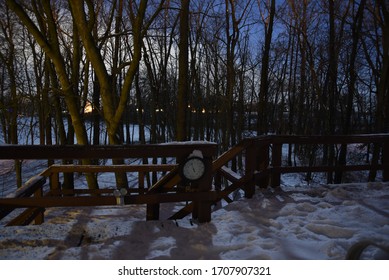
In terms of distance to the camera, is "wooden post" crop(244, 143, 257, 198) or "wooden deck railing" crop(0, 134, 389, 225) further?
"wooden post" crop(244, 143, 257, 198)

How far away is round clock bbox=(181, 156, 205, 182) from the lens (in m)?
3.79

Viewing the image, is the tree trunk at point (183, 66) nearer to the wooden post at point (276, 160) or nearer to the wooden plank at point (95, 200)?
the wooden post at point (276, 160)

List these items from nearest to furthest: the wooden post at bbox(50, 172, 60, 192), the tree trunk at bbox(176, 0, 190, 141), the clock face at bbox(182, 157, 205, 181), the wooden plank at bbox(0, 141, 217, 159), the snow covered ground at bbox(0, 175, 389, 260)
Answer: the snow covered ground at bbox(0, 175, 389, 260) < the wooden plank at bbox(0, 141, 217, 159) < the clock face at bbox(182, 157, 205, 181) < the wooden post at bbox(50, 172, 60, 192) < the tree trunk at bbox(176, 0, 190, 141)

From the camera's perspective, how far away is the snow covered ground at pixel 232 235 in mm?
3096

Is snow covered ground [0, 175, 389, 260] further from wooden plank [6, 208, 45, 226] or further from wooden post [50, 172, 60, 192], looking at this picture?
wooden post [50, 172, 60, 192]

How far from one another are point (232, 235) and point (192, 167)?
1.04 m

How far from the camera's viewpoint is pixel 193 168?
3.81m

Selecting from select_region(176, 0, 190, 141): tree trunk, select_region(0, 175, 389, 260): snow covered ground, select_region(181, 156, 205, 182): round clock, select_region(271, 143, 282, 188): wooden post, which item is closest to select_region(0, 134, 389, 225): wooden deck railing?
select_region(271, 143, 282, 188): wooden post

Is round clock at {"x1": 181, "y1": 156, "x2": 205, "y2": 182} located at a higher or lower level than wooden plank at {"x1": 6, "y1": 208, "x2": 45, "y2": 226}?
higher

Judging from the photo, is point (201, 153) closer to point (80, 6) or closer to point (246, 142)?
point (246, 142)

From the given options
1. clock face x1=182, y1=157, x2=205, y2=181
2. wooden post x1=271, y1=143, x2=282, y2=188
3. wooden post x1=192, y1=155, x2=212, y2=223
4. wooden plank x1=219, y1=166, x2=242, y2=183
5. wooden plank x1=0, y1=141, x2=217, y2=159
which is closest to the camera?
wooden plank x1=0, y1=141, x2=217, y2=159

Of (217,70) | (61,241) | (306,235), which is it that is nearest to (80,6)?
(61,241)

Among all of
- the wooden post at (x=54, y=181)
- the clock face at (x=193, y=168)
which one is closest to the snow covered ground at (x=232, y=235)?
the clock face at (x=193, y=168)
